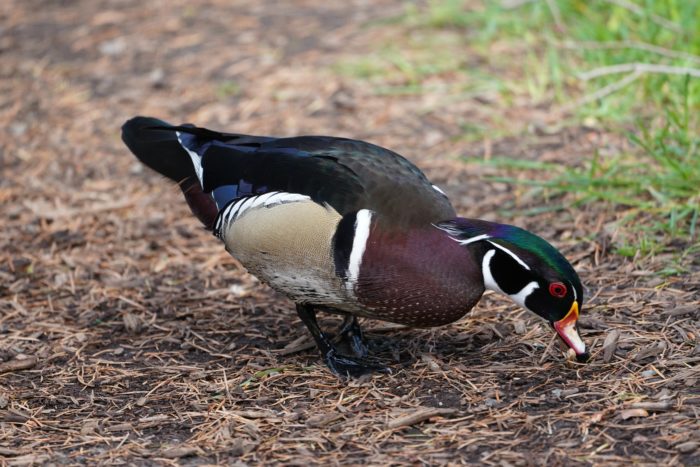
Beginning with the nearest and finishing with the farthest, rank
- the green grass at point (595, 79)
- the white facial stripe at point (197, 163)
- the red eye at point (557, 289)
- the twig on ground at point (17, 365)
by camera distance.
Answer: the red eye at point (557, 289), the twig on ground at point (17, 365), the white facial stripe at point (197, 163), the green grass at point (595, 79)

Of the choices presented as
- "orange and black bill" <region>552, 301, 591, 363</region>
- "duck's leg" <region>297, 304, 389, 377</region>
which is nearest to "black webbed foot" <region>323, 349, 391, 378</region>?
"duck's leg" <region>297, 304, 389, 377</region>

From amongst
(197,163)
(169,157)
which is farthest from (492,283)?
(169,157)

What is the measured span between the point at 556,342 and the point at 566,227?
1120 millimetres

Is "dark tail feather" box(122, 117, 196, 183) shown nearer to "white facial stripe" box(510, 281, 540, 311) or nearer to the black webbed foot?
the black webbed foot

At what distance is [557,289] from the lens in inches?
133

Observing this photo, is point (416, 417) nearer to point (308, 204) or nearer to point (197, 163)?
point (308, 204)

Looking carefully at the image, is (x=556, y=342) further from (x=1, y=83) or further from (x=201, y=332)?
(x=1, y=83)

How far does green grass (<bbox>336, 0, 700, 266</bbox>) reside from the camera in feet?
15.4

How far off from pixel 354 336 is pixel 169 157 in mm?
1150

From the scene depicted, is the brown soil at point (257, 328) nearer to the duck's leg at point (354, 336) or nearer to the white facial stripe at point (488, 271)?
the duck's leg at point (354, 336)

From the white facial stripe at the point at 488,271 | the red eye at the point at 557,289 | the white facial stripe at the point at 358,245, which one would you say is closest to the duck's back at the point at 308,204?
the white facial stripe at the point at 358,245

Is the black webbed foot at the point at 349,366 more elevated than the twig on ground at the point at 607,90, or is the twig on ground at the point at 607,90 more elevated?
the twig on ground at the point at 607,90

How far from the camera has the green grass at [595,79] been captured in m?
4.71

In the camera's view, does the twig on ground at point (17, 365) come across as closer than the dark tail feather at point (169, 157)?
Yes
